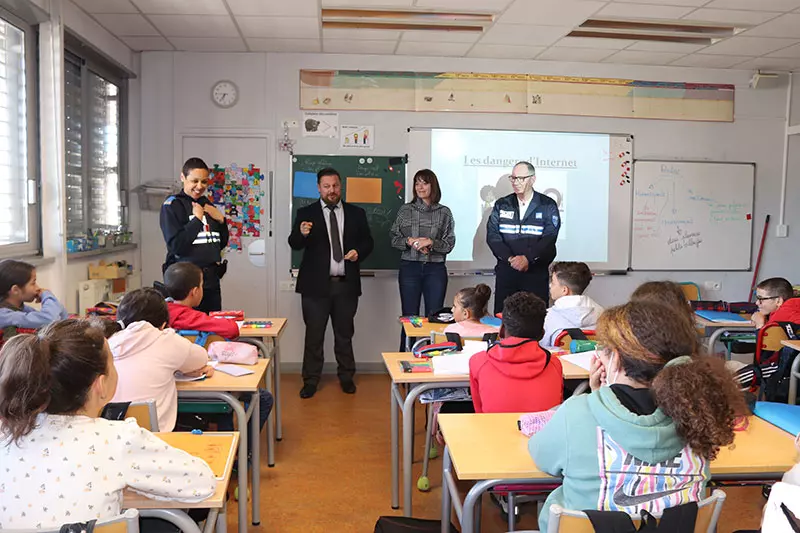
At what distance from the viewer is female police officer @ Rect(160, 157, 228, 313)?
3.97 meters

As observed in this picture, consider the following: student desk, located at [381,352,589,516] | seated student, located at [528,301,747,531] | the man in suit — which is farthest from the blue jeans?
seated student, located at [528,301,747,531]

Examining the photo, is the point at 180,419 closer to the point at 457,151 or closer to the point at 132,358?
the point at 132,358

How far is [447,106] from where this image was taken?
216 inches

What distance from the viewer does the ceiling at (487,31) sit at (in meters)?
4.18

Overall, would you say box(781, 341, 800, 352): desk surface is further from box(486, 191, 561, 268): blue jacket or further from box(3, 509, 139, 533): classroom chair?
box(3, 509, 139, 533): classroom chair

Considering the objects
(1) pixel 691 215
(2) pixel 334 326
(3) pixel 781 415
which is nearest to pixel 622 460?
(3) pixel 781 415

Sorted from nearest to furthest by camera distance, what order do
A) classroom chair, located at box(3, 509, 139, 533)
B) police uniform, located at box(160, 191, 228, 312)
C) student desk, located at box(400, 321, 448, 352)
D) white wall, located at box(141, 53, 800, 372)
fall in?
1. classroom chair, located at box(3, 509, 139, 533)
2. student desk, located at box(400, 321, 448, 352)
3. police uniform, located at box(160, 191, 228, 312)
4. white wall, located at box(141, 53, 800, 372)

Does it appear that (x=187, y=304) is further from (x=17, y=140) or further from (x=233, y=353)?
(x=17, y=140)

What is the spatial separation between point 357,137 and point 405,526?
3785mm

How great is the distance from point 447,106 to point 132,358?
13.0ft

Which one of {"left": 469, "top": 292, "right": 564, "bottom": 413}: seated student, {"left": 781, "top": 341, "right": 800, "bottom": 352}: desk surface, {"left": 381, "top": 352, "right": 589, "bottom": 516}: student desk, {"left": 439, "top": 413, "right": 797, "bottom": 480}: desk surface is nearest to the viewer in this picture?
{"left": 439, "top": 413, "right": 797, "bottom": 480}: desk surface

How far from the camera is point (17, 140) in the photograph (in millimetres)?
3736

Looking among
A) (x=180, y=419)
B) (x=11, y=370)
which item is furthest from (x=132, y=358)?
(x=11, y=370)

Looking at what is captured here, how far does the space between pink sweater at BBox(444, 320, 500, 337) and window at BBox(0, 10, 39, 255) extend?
259cm
